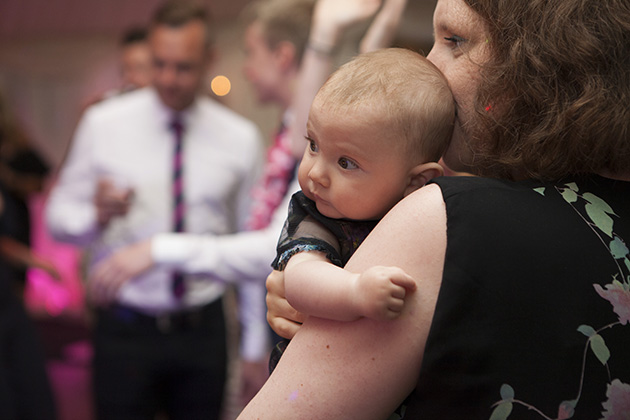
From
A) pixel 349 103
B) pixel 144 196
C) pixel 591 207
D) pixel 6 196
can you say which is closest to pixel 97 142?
pixel 144 196

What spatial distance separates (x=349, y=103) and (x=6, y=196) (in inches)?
122

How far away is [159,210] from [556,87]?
228 centimetres

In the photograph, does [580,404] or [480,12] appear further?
[480,12]

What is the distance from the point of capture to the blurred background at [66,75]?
19.3 ft

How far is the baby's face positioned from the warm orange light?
6067 millimetres

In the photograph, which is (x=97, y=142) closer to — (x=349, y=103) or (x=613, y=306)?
(x=349, y=103)

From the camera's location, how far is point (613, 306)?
3.13ft

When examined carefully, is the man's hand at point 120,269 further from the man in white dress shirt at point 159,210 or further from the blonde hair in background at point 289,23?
the blonde hair in background at point 289,23

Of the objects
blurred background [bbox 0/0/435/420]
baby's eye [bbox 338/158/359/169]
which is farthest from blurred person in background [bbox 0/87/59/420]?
baby's eye [bbox 338/158/359/169]

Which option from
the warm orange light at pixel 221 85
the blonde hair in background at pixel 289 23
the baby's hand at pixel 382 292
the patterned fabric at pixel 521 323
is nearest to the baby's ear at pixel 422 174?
the patterned fabric at pixel 521 323

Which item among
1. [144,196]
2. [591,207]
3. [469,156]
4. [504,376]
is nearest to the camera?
[504,376]

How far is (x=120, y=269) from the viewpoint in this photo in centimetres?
283

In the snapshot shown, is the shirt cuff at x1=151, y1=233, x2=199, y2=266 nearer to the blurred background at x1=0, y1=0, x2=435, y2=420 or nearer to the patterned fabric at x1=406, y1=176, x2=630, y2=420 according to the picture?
the patterned fabric at x1=406, y1=176, x2=630, y2=420

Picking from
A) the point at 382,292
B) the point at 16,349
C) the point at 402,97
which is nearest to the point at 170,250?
the point at 16,349
